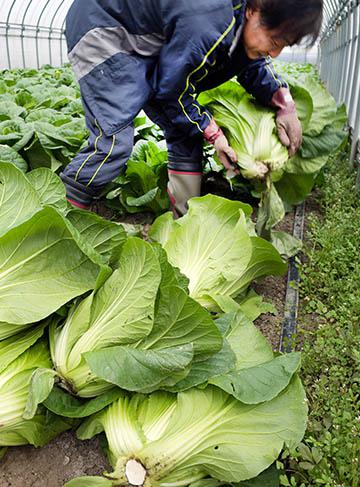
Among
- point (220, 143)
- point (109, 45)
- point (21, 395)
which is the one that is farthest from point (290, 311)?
point (109, 45)

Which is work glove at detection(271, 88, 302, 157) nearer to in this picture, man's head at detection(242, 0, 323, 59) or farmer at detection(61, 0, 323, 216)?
farmer at detection(61, 0, 323, 216)

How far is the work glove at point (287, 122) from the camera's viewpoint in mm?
3684

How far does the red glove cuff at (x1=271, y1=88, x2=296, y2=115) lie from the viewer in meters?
3.71

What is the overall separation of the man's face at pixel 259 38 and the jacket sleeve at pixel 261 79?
500 millimetres

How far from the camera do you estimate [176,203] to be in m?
3.90

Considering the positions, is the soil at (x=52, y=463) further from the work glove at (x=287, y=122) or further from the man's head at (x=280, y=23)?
the work glove at (x=287, y=122)

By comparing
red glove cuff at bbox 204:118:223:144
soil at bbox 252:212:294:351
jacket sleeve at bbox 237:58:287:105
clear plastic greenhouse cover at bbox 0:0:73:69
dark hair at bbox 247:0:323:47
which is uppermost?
dark hair at bbox 247:0:323:47

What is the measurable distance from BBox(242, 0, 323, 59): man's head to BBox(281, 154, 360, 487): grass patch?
124 cm

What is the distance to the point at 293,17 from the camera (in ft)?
9.08

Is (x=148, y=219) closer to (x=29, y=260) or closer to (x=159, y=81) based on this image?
(x=159, y=81)

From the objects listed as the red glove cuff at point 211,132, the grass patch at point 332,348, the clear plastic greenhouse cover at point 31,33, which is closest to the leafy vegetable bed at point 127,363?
the grass patch at point 332,348

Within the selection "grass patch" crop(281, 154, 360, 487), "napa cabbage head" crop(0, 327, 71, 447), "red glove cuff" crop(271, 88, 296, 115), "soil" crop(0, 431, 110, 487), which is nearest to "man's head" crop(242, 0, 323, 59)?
"red glove cuff" crop(271, 88, 296, 115)

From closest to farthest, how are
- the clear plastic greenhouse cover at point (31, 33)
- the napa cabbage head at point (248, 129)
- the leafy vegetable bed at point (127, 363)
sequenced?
1. the leafy vegetable bed at point (127, 363)
2. the napa cabbage head at point (248, 129)
3. the clear plastic greenhouse cover at point (31, 33)

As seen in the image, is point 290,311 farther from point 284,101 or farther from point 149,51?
point 149,51
